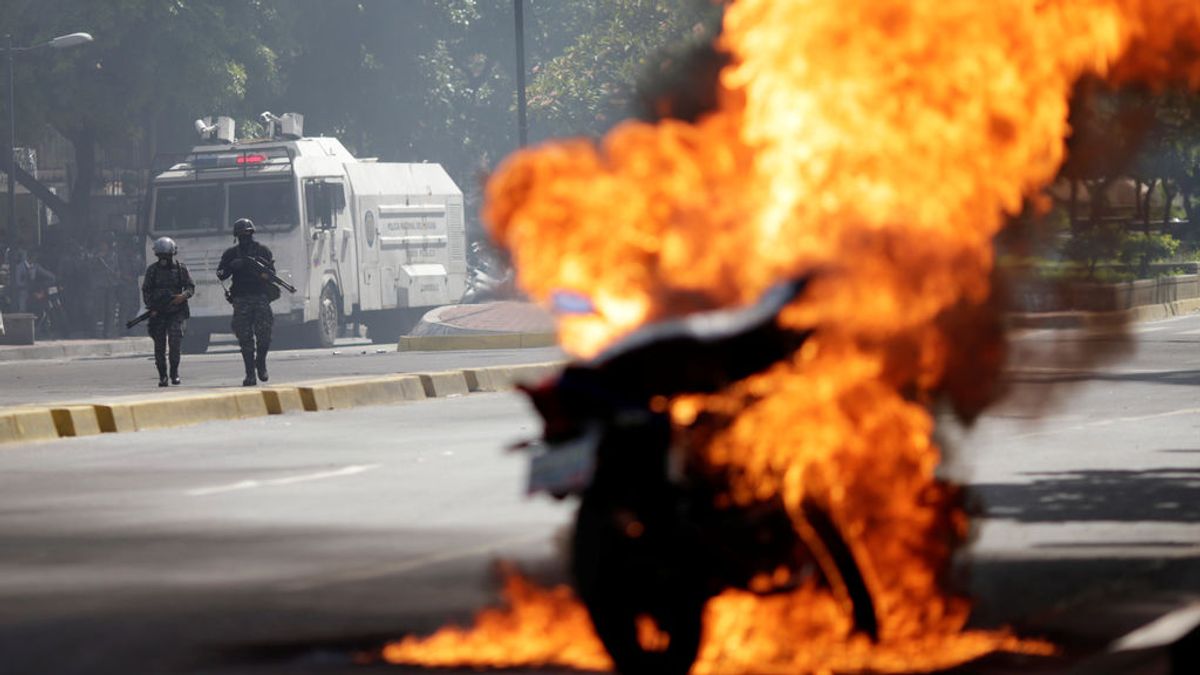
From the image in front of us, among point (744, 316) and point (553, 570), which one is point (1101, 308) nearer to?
point (553, 570)

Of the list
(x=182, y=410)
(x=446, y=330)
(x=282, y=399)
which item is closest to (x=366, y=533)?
(x=182, y=410)

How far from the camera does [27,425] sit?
62.4 feet

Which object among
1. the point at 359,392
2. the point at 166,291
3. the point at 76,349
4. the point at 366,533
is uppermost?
the point at 166,291

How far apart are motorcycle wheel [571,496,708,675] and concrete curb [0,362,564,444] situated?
10864mm

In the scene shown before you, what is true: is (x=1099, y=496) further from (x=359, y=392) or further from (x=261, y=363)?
(x=261, y=363)

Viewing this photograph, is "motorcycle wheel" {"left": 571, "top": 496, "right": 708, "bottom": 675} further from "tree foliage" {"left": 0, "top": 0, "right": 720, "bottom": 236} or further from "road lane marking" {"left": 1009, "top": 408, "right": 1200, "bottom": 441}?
"tree foliage" {"left": 0, "top": 0, "right": 720, "bottom": 236}

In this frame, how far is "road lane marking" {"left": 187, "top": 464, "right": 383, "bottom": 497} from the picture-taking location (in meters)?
14.5

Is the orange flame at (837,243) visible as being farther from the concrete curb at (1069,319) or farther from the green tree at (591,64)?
the green tree at (591,64)

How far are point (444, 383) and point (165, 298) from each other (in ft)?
9.68

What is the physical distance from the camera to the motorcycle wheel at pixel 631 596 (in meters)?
6.64

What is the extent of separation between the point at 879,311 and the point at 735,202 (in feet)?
1.83

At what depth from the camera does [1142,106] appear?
1205 cm

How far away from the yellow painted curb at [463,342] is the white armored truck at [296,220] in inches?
107

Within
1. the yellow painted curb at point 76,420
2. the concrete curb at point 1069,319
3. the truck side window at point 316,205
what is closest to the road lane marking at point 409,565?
the concrete curb at point 1069,319
